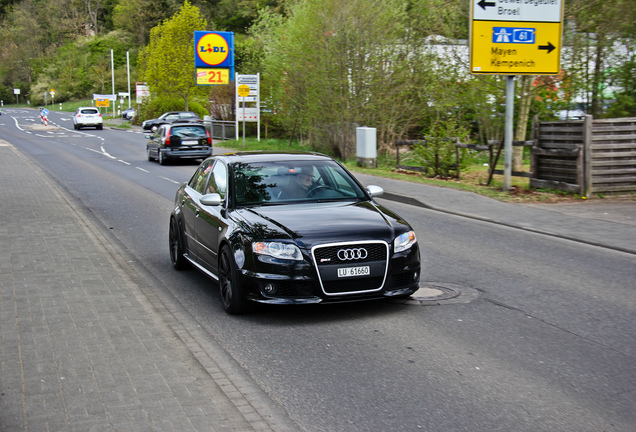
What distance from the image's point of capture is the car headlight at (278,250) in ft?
21.6

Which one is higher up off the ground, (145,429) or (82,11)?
(82,11)

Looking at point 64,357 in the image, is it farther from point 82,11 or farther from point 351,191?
point 82,11

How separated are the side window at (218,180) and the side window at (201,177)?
238 mm

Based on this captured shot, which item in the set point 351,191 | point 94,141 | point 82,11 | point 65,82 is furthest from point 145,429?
point 82,11

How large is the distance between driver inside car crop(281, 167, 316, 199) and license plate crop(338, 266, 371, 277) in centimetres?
142

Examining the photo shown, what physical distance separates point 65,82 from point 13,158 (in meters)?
97.8

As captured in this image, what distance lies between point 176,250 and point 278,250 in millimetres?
3140

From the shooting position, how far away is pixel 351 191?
8.09 metres

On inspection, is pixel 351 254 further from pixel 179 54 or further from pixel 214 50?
pixel 179 54

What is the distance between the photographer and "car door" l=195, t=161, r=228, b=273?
24.8ft

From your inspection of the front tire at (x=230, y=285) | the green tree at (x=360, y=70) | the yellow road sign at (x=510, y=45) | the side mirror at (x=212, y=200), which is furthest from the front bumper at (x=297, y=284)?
the green tree at (x=360, y=70)

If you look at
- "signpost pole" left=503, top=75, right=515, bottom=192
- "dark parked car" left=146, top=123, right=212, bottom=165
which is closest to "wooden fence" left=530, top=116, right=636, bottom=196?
"signpost pole" left=503, top=75, right=515, bottom=192

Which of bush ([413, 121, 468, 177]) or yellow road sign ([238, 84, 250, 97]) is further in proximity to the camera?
yellow road sign ([238, 84, 250, 97])

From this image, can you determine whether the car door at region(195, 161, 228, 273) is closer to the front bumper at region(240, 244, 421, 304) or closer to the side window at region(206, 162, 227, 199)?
the side window at region(206, 162, 227, 199)
